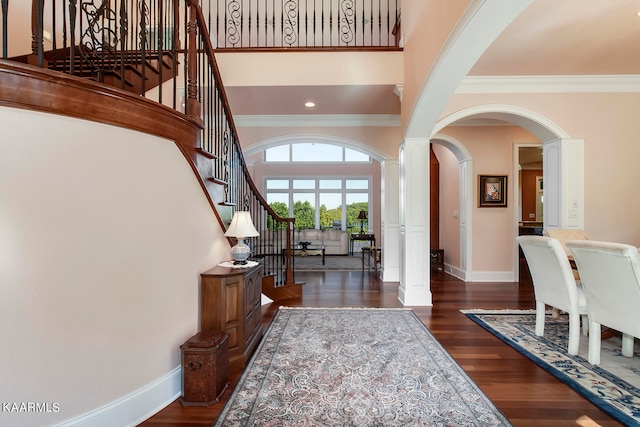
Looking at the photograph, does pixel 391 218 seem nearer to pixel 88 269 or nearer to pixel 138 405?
pixel 138 405

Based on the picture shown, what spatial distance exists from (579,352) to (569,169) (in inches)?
102

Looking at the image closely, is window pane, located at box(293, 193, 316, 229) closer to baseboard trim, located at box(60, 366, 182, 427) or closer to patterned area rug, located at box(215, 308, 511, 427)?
patterned area rug, located at box(215, 308, 511, 427)

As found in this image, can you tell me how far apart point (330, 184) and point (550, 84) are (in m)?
7.29

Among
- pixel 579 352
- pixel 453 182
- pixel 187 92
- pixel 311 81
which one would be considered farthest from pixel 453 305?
pixel 187 92

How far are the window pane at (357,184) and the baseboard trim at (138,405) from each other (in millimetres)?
9299

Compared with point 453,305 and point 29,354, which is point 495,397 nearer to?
point 453,305

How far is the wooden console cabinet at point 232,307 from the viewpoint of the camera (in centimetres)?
214

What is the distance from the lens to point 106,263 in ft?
5.06

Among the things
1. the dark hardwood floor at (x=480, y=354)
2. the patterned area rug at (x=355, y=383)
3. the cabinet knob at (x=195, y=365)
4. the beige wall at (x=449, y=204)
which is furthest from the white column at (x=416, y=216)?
the cabinet knob at (x=195, y=365)

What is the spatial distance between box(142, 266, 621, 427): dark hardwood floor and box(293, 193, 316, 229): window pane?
5592 millimetres

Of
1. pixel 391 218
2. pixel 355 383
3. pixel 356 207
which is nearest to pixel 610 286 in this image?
pixel 355 383

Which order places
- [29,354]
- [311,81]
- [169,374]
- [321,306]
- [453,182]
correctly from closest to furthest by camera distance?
[29,354], [169,374], [321,306], [311,81], [453,182]

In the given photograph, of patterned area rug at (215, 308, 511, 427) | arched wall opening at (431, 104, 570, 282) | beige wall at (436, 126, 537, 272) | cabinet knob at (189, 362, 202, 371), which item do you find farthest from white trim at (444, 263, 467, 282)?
cabinet knob at (189, 362, 202, 371)

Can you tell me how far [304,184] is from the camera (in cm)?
1084
